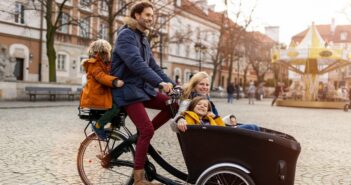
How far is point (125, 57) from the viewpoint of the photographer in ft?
12.3

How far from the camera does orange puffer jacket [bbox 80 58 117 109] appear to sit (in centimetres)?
386

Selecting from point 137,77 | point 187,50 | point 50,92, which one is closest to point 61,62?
point 50,92

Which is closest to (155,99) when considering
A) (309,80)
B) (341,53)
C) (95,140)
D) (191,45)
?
(95,140)

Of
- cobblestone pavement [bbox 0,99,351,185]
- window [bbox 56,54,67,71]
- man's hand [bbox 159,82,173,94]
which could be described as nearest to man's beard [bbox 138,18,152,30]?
man's hand [bbox 159,82,173,94]

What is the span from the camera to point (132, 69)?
3.74 meters

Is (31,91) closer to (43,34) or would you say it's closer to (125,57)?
(43,34)

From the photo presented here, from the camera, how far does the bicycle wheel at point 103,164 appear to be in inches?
164

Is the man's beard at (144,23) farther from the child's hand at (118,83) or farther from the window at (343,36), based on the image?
the window at (343,36)

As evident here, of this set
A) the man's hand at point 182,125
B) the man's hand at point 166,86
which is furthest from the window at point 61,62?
the man's hand at point 182,125

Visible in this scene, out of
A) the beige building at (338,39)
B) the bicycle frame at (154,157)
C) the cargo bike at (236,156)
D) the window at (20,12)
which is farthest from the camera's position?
the beige building at (338,39)

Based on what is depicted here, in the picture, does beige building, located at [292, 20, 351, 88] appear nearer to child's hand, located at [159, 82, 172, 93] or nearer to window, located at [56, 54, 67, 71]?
window, located at [56, 54, 67, 71]

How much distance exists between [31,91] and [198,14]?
38.4 meters

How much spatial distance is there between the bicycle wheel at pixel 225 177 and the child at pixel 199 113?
51 cm

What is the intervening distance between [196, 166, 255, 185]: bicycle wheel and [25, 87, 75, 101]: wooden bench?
20743 mm
